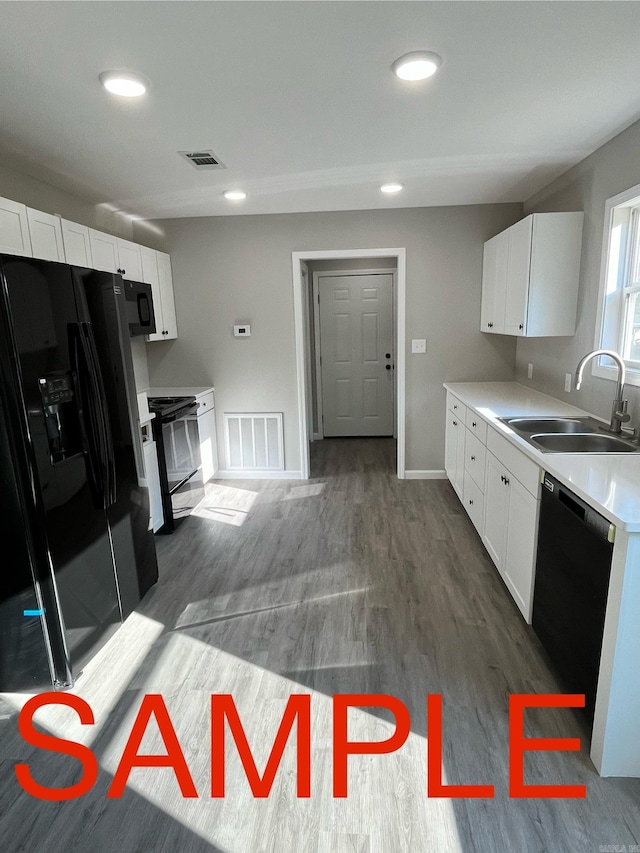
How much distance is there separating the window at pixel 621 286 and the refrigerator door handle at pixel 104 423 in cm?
263

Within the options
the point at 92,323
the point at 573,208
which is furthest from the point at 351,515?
the point at 573,208

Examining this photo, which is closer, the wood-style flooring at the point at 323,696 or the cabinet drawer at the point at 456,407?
the wood-style flooring at the point at 323,696

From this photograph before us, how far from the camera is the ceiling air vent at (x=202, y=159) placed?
2.72m

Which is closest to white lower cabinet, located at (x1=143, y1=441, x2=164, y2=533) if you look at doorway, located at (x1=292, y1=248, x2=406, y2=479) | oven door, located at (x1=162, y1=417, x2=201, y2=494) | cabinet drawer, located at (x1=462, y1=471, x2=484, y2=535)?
oven door, located at (x1=162, y1=417, x2=201, y2=494)

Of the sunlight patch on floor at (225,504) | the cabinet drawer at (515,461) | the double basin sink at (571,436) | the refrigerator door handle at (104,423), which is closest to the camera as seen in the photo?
the cabinet drawer at (515,461)

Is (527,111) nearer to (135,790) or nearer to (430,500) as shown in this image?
(430,500)

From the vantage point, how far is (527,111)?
227cm

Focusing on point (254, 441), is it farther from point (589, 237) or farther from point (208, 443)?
point (589, 237)

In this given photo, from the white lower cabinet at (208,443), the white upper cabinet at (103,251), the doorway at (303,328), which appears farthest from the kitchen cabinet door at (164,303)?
the doorway at (303,328)

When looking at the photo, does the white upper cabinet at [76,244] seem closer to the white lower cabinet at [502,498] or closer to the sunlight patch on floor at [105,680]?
the sunlight patch on floor at [105,680]

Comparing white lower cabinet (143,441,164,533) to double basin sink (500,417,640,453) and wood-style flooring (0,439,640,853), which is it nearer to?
wood-style flooring (0,439,640,853)

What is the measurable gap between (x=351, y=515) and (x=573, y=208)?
2.60 meters

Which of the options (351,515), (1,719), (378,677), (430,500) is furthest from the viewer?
(430,500)

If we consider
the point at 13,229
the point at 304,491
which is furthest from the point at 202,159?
the point at 304,491
